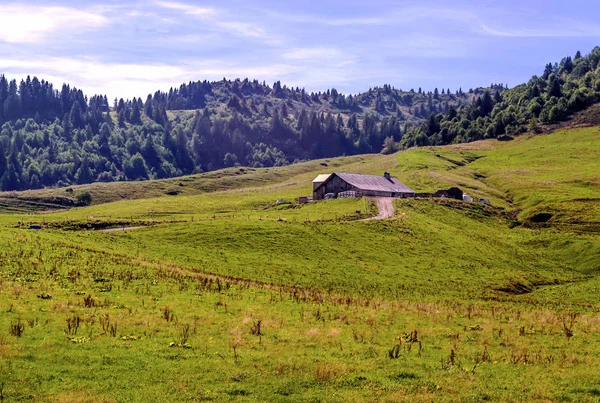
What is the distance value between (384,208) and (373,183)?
2779cm

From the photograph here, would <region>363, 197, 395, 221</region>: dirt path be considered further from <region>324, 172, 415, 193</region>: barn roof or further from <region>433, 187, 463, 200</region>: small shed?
<region>433, 187, 463, 200</region>: small shed

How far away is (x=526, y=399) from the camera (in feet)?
66.1

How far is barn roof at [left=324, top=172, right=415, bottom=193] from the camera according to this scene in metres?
130

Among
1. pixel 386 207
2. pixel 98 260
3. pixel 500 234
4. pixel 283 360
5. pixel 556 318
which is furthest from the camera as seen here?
pixel 386 207

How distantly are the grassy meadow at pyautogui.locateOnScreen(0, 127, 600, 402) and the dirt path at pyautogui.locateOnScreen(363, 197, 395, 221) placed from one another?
43.3 feet

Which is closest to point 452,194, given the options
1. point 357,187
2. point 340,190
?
point 357,187

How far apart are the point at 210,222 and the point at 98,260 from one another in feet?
107

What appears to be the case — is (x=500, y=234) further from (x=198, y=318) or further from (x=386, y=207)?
(x=198, y=318)

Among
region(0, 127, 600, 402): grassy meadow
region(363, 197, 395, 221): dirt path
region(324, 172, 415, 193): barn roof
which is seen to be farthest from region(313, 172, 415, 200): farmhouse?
region(0, 127, 600, 402): grassy meadow

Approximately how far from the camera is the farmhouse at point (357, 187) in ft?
420

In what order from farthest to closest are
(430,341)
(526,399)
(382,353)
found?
(430,341) → (382,353) → (526,399)

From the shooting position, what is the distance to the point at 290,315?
32625 millimetres

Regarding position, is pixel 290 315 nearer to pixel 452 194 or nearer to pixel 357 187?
pixel 357 187

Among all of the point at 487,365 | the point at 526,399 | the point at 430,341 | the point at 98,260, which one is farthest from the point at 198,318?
the point at 98,260
